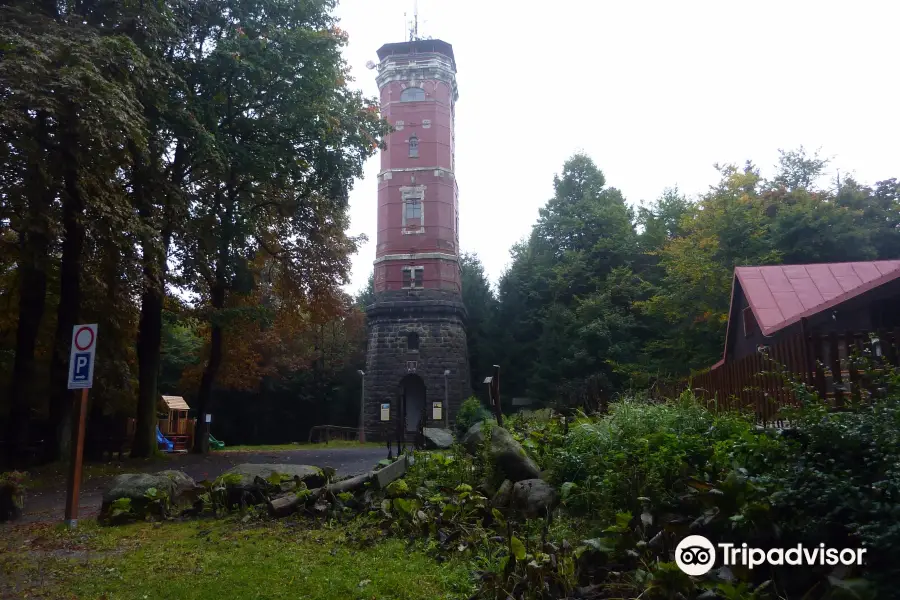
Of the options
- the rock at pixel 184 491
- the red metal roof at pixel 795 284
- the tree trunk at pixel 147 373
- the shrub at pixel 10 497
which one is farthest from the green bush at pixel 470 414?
the shrub at pixel 10 497

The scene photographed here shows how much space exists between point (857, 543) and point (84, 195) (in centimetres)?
1353

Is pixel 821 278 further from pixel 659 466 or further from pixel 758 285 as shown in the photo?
pixel 659 466

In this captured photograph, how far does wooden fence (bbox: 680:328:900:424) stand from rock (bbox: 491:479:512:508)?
2849mm

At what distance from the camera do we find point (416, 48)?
37.7 meters

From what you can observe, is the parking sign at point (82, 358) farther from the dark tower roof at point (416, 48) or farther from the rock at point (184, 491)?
the dark tower roof at point (416, 48)

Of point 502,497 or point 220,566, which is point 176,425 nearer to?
point 502,497

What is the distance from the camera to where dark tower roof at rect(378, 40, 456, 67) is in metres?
37.6

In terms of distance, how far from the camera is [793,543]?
4.12m

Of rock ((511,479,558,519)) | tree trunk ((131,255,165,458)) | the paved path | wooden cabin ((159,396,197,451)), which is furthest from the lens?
wooden cabin ((159,396,197,451))

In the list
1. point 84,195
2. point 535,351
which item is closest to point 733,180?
point 535,351

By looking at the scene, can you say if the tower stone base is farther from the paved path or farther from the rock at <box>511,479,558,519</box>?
the rock at <box>511,479,558,519</box>

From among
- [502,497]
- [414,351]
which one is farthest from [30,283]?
[414,351]

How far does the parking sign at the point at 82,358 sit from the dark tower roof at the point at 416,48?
32.5m

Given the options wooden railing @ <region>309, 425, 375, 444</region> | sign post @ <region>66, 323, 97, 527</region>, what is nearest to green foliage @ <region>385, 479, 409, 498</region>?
sign post @ <region>66, 323, 97, 527</region>
